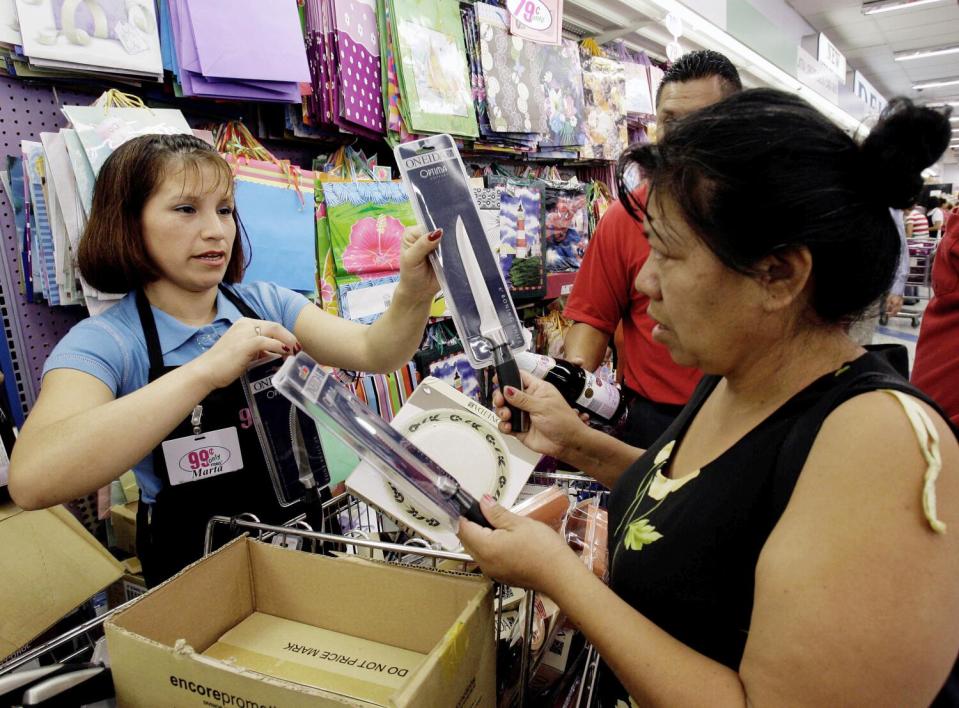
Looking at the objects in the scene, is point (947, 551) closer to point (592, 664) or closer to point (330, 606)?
point (592, 664)

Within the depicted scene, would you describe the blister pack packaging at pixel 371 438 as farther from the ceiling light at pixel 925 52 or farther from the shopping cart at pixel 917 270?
the ceiling light at pixel 925 52

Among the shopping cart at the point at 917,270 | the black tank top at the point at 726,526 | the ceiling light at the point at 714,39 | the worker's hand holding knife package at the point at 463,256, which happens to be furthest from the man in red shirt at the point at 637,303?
the shopping cart at the point at 917,270

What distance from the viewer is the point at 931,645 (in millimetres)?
538

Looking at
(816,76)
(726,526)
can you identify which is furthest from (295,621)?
(816,76)

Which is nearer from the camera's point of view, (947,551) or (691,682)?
(947,551)

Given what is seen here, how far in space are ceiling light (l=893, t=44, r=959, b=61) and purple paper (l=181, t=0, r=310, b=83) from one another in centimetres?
1154

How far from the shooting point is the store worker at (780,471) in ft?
1.76

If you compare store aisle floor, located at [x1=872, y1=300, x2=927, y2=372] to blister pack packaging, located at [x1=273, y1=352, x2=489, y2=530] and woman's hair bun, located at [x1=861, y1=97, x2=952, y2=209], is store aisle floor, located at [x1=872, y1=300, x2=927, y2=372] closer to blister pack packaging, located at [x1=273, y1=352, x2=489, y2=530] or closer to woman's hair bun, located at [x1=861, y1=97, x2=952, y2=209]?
woman's hair bun, located at [x1=861, y1=97, x2=952, y2=209]

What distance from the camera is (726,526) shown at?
0.68 m

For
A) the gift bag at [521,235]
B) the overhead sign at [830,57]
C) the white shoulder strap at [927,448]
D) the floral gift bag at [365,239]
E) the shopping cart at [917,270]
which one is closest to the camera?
the white shoulder strap at [927,448]

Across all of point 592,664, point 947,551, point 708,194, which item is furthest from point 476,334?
point 947,551

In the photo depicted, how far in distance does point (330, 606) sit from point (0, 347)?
124 cm

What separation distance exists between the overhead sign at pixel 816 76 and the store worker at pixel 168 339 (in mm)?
6897

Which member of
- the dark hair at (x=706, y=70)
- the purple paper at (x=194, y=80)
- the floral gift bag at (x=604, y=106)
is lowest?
the dark hair at (x=706, y=70)
